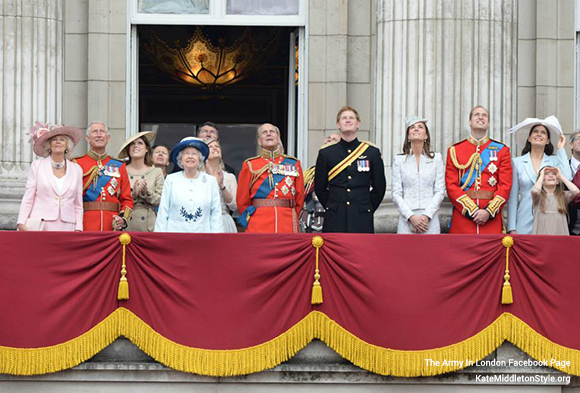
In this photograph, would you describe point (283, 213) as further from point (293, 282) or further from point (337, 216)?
point (293, 282)

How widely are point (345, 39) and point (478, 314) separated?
199 inches

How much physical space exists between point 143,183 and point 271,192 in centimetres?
132

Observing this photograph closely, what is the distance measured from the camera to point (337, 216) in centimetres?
1391

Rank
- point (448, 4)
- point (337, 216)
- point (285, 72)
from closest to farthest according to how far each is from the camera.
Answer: point (337, 216) → point (448, 4) → point (285, 72)

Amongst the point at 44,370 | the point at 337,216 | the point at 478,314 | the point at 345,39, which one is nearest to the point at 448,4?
the point at 345,39

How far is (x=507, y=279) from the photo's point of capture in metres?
12.8

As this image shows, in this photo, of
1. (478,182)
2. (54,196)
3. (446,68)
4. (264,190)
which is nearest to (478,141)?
(478,182)

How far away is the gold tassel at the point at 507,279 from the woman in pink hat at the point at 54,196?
3.97 metres

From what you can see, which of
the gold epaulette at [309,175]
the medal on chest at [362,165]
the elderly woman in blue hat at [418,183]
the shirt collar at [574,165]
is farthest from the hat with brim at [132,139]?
the shirt collar at [574,165]

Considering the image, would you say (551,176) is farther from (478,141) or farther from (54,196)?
(54,196)

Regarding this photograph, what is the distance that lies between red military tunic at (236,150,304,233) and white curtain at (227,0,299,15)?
10.5 feet

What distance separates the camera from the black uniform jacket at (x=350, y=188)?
1390 cm

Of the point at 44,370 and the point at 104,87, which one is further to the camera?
the point at 104,87

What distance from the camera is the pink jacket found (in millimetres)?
13547
